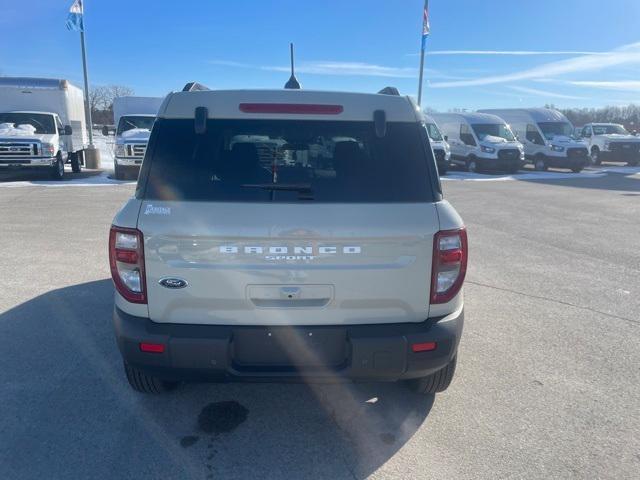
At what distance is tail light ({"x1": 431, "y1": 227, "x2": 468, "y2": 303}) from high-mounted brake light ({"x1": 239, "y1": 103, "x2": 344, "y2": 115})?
3.10ft

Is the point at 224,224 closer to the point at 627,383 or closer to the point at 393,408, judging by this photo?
the point at 393,408

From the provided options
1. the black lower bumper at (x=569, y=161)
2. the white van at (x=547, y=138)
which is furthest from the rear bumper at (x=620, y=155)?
the black lower bumper at (x=569, y=161)

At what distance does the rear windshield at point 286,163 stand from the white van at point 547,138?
75.3 feet

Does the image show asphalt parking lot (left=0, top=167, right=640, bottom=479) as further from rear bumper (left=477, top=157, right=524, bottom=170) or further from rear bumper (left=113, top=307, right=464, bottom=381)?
rear bumper (left=477, top=157, right=524, bottom=170)

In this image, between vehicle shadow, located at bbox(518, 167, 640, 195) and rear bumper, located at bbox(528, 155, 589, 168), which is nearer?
vehicle shadow, located at bbox(518, 167, 640, 195)

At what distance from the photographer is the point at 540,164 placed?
2375 centimetres

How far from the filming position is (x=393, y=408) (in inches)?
129

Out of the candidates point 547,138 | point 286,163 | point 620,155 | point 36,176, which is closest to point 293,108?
point 286,163

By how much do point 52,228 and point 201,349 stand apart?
25.1 feet

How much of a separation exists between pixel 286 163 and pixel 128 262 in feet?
3.45

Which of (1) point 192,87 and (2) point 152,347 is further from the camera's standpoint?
(1) point 192,87

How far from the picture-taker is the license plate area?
2637 millimetres

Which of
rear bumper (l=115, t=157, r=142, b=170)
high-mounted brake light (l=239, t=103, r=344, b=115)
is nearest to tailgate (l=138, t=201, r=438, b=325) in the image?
high-mounted brake light (l=239, t=103, r=344, b=115)

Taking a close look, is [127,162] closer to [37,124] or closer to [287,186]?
[37,124]
